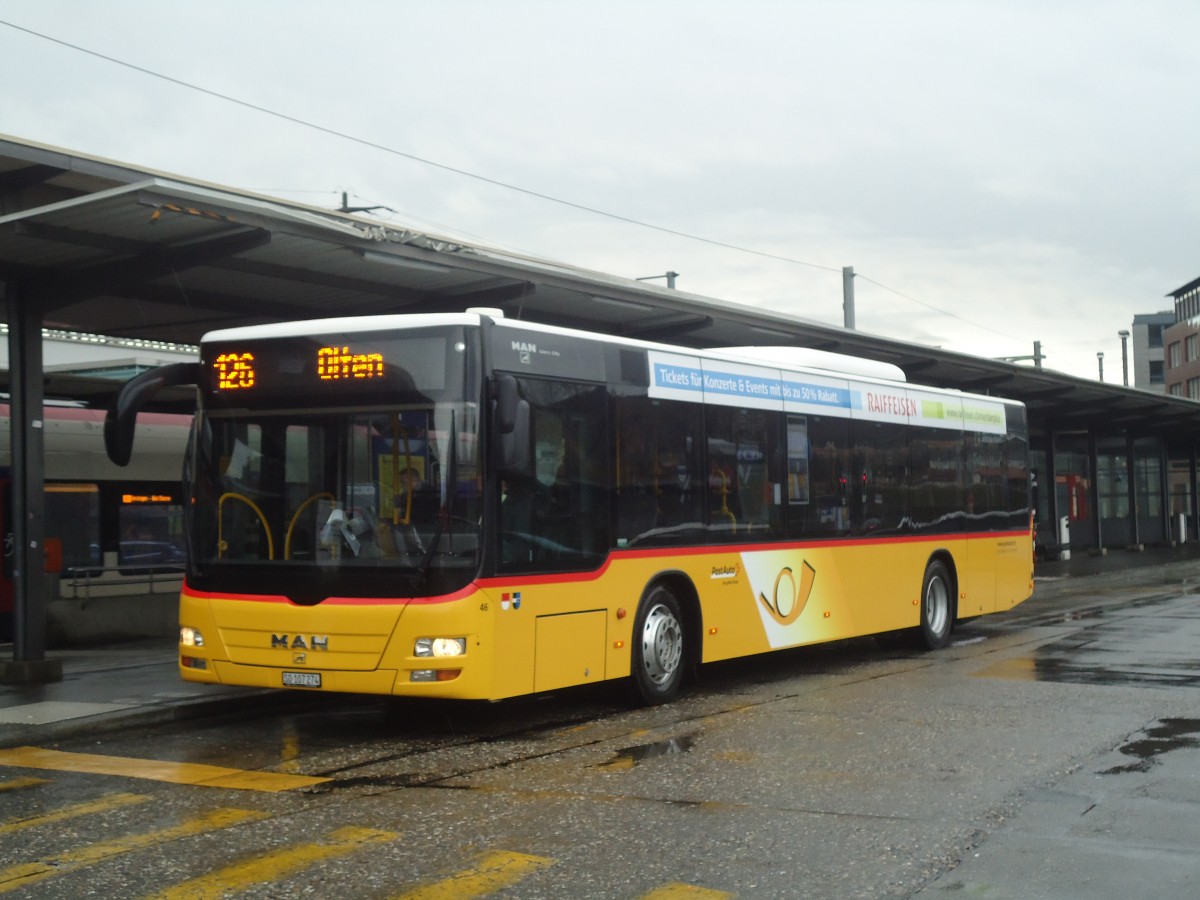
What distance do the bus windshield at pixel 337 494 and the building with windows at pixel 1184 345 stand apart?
11104cm

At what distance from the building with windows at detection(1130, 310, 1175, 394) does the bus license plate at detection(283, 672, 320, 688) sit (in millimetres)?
135997

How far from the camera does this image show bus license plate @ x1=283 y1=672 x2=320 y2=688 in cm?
970

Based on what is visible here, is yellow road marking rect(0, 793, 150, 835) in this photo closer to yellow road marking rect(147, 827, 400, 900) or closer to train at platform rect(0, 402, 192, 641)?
yellow road marking rect(147, 827, 400, 900)

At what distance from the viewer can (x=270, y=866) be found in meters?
6.19

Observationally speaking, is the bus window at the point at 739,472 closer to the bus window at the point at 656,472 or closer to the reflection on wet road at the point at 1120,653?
the bus window at the point at 656,472

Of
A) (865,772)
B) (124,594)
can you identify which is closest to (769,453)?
(865,772)

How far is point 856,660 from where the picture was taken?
15305 mm

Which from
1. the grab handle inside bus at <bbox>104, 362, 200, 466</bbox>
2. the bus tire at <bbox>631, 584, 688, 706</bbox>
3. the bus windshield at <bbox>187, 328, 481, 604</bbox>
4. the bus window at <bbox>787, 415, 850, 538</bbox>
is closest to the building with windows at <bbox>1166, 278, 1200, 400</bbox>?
the bus window at <bbox>787, 415, 850, 538</bbox>

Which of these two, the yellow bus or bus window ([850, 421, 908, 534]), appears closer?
the yellow bus

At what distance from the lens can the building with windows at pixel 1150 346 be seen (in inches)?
5320

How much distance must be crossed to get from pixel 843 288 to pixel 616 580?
28893 millimetres

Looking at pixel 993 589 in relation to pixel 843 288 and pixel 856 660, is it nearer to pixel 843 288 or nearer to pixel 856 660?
pixel 856 660

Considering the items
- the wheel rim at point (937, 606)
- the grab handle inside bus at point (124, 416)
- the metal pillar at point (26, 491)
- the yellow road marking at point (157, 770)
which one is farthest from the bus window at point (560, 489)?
the wheel rim at point (937, 606)

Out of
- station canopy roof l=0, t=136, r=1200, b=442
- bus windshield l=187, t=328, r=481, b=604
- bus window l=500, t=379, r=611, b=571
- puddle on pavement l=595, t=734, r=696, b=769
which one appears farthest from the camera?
station canopy roof l=0, t=136, r=1200, b=442
